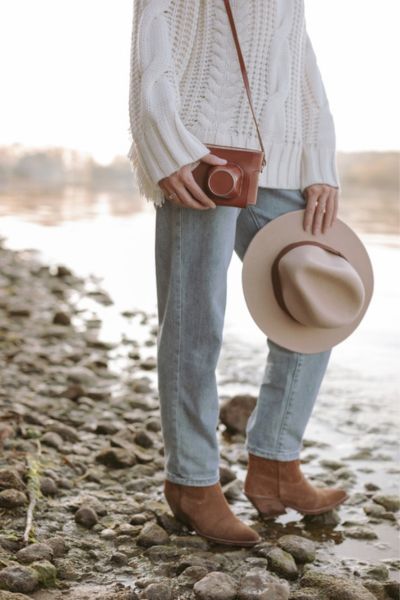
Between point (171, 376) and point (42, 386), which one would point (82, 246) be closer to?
point (42, 386)

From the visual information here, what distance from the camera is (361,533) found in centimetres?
228

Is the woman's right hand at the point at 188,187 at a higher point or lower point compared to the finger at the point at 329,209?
higher

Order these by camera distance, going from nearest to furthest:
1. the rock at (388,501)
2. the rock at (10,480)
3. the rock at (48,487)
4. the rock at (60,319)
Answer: the rock at (10,480) < the rock at (48,487) < the rock at (388,501) < the rock at (60,319)

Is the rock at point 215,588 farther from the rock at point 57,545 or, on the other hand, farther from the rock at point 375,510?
the rock at point 375,510

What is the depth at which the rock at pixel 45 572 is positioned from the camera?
1852 millimetres

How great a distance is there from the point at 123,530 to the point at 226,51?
121cm

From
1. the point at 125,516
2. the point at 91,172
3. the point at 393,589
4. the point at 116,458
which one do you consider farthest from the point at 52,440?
the point at 91,172

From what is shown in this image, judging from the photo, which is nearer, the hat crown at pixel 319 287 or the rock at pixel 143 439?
the hat crown at pixel 319 287

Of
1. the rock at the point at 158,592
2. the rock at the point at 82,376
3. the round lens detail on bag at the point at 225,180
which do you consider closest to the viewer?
A: the rock at the point at 158,592

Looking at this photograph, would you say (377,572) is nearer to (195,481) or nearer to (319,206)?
(195,481)

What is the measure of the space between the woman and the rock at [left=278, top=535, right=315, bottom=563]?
3.3 inches

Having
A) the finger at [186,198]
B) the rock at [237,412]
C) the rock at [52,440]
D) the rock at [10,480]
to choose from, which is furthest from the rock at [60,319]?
the finger at [186,198]

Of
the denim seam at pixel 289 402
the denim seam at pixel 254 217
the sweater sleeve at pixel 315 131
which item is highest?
the sweater sleeve at pixel 315 131

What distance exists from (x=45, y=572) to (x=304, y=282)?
36.1 inches
